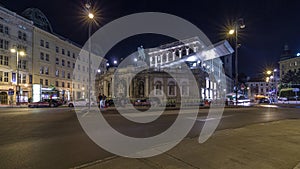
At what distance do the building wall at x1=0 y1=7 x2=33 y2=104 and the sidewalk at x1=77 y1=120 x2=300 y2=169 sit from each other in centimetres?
4010

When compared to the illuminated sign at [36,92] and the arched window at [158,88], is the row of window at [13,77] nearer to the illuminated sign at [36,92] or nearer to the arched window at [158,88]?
the illuminated sign at [36,92]

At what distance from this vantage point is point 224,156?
5508 mm

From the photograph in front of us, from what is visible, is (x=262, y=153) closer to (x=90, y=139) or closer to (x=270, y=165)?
(x=270, y=165)

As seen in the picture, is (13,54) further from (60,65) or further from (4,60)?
(60,65)

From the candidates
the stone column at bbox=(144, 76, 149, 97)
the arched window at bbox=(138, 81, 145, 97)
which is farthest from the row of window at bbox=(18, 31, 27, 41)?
the stone column at bbox=(144, 76, 149, 97)

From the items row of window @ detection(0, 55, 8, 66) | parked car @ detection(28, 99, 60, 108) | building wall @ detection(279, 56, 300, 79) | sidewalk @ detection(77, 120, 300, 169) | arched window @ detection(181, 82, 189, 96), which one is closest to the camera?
sidewalk @ detection(77, 120, 300, 169)

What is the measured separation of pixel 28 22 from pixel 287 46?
12481cm

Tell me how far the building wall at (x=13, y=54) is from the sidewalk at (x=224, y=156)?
40.1 meters

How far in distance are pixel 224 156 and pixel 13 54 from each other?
152ft

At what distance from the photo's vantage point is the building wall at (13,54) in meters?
38.2

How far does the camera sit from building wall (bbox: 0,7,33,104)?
125 feet

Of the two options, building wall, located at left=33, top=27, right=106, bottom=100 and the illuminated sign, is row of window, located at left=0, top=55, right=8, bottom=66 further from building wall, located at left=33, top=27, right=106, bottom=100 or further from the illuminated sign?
the illuminated sign

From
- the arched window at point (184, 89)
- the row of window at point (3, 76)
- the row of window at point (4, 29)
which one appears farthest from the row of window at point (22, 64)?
the arched window at point (184, 89)

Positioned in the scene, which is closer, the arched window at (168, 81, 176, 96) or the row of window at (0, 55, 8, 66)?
the row of window at (0, 55, 8, 66)
